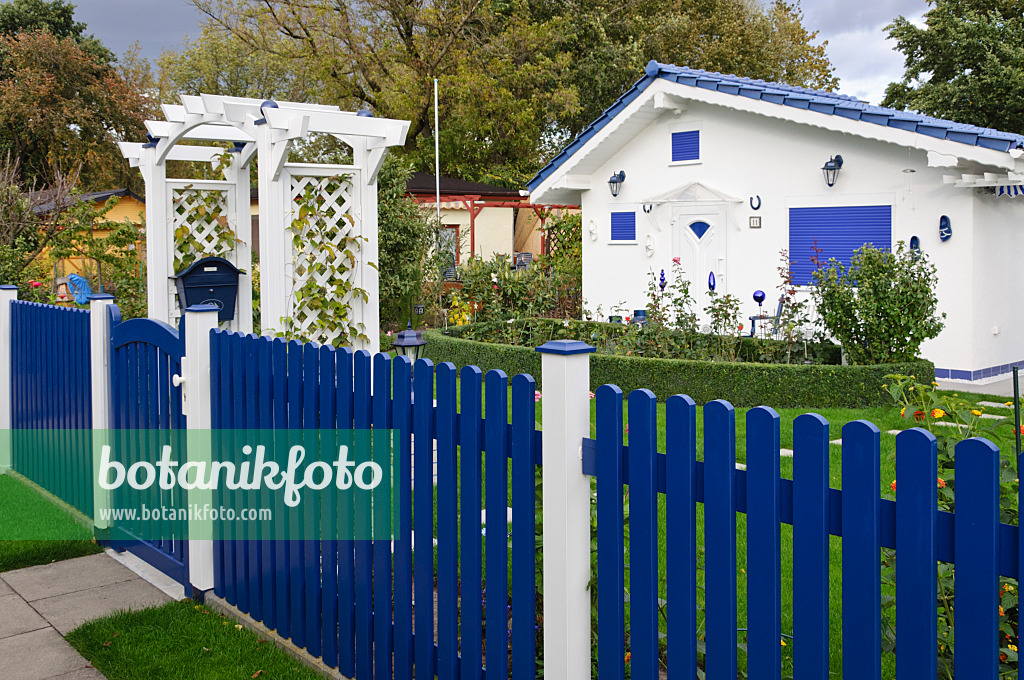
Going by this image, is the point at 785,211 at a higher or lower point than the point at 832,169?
lower

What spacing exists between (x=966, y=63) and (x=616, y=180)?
1700cm

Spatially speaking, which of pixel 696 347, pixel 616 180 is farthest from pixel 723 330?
pixel 616 180

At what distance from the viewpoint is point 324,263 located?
24.4ft

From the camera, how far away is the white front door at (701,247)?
1397 cm

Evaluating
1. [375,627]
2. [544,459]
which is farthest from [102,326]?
[544,459]

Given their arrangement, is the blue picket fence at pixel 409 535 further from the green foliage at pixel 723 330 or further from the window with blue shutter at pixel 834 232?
the window with blue shutter at pixel 834 232

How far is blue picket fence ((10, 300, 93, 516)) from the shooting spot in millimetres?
5723

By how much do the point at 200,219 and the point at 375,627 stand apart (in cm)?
566

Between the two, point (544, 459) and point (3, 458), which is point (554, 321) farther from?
point (544, 459)

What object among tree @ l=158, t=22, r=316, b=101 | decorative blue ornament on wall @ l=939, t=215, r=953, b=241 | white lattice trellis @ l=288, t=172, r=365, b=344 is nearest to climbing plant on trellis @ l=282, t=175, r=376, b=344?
white lattice trellis @ l=288, t=172, r=365, b=344

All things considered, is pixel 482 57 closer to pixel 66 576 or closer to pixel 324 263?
pixel 324 263

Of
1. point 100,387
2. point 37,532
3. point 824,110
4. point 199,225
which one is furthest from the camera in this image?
point 824,110

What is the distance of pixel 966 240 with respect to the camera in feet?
37.2

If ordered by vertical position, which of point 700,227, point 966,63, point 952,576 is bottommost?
point 952,576
